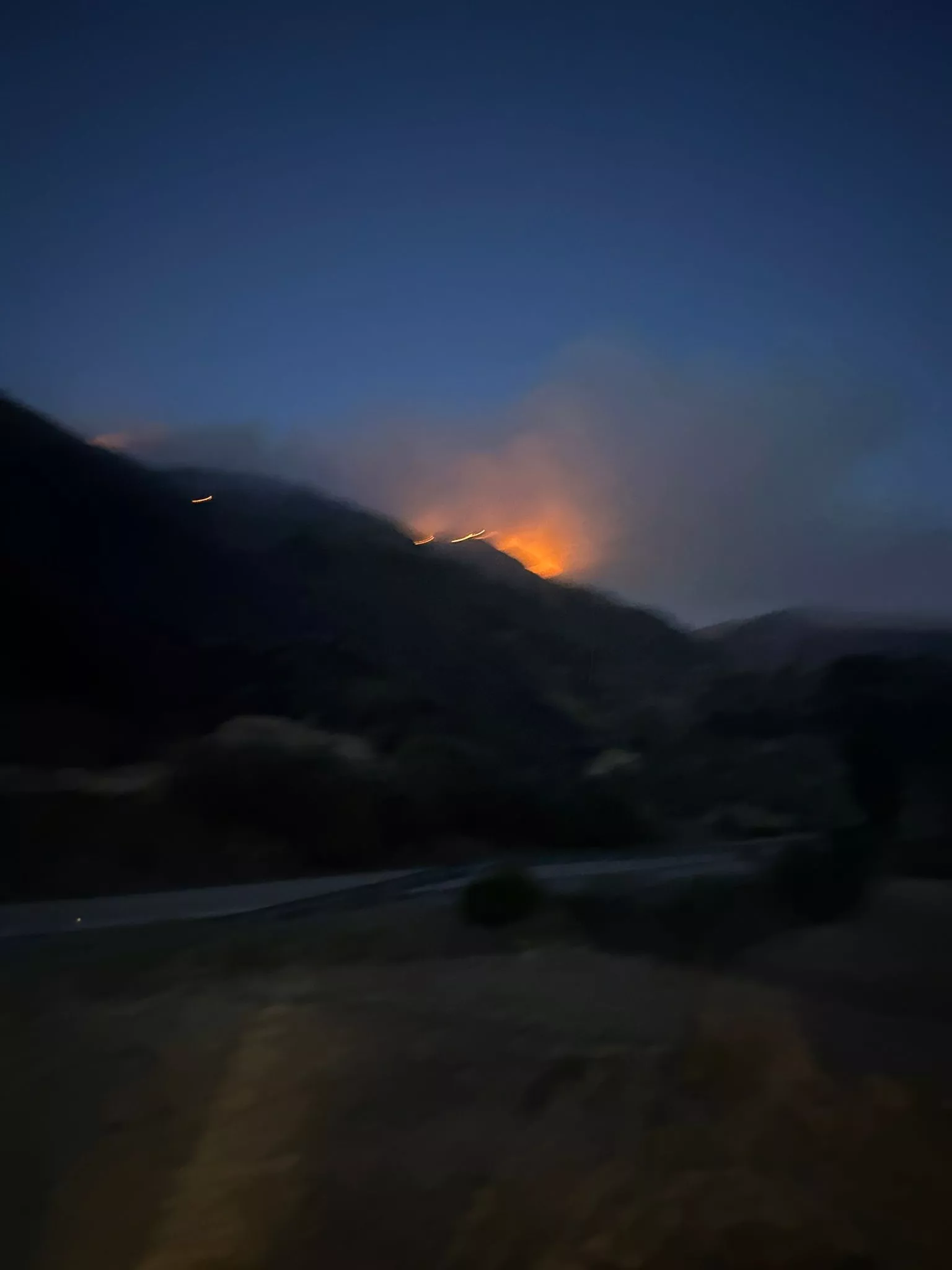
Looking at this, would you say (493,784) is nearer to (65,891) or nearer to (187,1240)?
→ (65,891)

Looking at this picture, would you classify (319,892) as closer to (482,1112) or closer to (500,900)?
(500,900)

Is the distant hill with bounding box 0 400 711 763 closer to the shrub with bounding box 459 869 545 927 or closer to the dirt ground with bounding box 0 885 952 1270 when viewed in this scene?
the shrub with bounding box 459 869 545 927

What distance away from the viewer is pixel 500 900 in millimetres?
11336

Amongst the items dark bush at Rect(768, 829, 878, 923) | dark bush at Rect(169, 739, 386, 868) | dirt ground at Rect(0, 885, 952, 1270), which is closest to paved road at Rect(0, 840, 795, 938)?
dark bush at Rect(768, 829, 878, 923)

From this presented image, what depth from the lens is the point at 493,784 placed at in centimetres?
1697

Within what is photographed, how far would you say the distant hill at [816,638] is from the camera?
54.4ft

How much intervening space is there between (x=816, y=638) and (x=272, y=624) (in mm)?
9563

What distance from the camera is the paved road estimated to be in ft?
40.2

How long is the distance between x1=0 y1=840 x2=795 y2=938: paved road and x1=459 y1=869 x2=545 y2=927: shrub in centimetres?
64

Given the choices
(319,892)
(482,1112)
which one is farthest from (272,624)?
(482,1112)

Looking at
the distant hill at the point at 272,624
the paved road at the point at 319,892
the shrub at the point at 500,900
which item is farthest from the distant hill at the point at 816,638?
the shrub at the point at 500,900

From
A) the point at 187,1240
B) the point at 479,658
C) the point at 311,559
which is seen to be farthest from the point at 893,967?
the point at 311,559

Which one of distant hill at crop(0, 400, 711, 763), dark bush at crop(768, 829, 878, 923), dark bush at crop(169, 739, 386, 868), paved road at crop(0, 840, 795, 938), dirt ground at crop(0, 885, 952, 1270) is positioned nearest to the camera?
dirt ground at crop(0, 885, 952, 1270)

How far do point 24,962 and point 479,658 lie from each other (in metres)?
10.0
